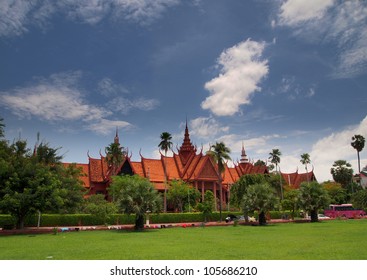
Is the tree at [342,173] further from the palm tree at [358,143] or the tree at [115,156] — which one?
the tree at [115,156]

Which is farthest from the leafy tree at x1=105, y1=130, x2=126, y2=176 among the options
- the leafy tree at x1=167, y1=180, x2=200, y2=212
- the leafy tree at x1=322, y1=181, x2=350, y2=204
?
the leafy tree at x1=322, y1=181, x2=350, y2=204

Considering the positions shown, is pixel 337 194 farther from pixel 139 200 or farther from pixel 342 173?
pixel 139 200

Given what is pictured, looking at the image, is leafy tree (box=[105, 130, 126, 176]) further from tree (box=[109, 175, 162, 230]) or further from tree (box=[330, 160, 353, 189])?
tree (box=[330, 160, 353, 189])

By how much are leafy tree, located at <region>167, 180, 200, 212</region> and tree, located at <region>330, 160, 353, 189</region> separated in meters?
47.4

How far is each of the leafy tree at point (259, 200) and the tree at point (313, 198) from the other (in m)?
8.04

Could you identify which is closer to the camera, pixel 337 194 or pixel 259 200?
pixel 259 200

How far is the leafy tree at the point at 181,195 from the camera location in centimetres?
5581

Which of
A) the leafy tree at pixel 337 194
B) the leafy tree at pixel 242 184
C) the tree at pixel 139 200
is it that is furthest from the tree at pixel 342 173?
the tree at pixel 139 200

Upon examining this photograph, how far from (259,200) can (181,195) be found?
1850cm

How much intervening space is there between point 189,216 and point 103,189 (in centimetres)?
2245

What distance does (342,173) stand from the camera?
292 ft

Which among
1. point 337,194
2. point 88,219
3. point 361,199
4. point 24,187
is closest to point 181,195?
point 88,219

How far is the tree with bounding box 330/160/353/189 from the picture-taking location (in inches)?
3477
